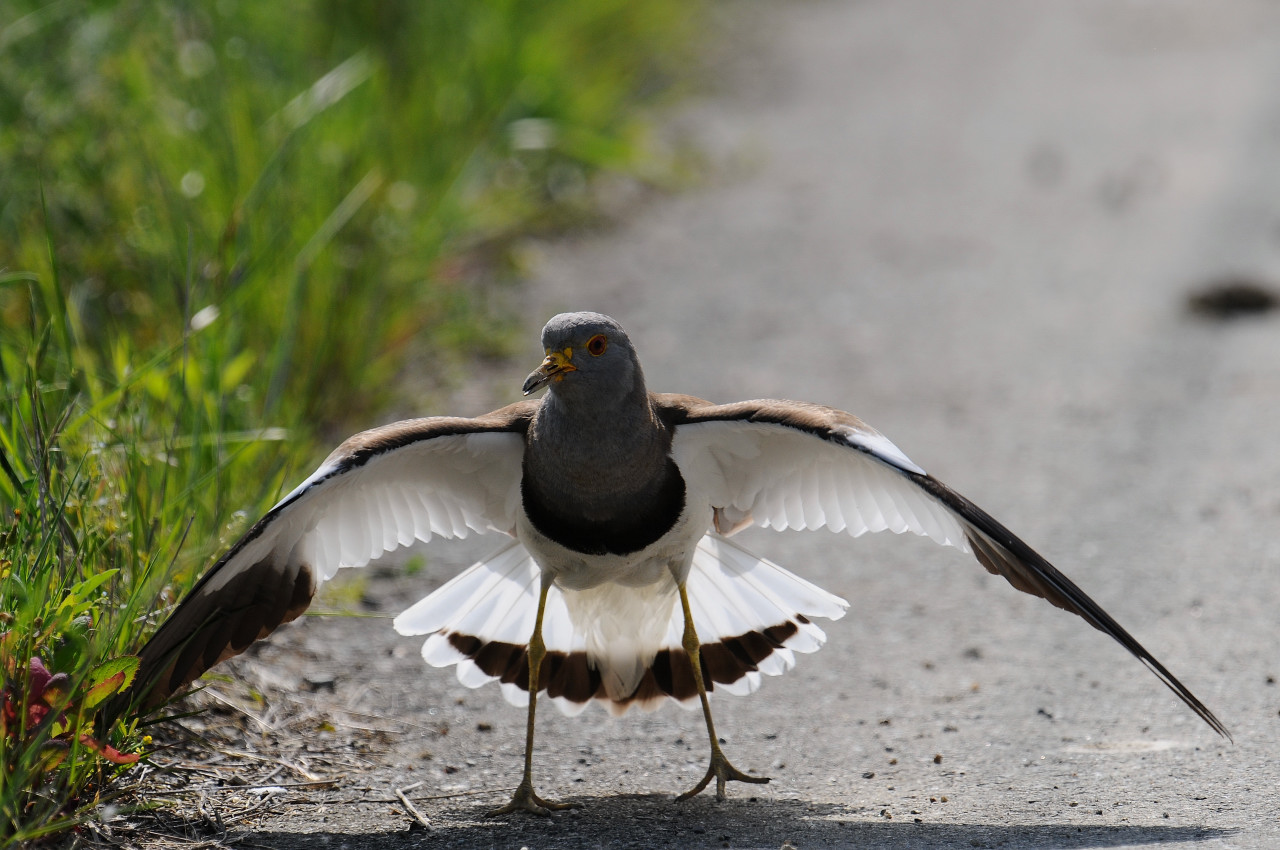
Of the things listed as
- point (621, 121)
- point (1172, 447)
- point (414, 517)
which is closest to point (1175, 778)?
point (414, 517)

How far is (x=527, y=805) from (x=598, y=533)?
2.55ft

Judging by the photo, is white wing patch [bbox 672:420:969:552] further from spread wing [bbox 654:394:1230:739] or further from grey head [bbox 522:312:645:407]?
grey head [bbox 522:312:645:407]

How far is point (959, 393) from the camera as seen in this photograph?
6.91 m

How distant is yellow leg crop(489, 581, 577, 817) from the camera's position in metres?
3.72

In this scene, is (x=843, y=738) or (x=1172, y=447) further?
(x=1172, y=447)

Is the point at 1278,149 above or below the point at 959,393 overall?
above

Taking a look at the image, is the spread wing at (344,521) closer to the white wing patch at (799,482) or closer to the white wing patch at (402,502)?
the white wing patch at (402,502)

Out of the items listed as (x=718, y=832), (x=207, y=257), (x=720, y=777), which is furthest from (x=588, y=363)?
(x=207, y=257)

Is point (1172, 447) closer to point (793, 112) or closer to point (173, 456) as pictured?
point (173, 456)

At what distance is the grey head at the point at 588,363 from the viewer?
3.84 metres

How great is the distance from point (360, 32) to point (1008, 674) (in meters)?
6.59

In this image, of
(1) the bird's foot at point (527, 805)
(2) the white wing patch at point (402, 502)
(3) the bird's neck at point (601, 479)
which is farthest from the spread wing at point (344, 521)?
(1) the bird's foot at point (527, 805)

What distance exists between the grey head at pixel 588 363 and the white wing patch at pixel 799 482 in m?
0.27

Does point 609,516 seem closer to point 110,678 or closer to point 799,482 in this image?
point 799,482
